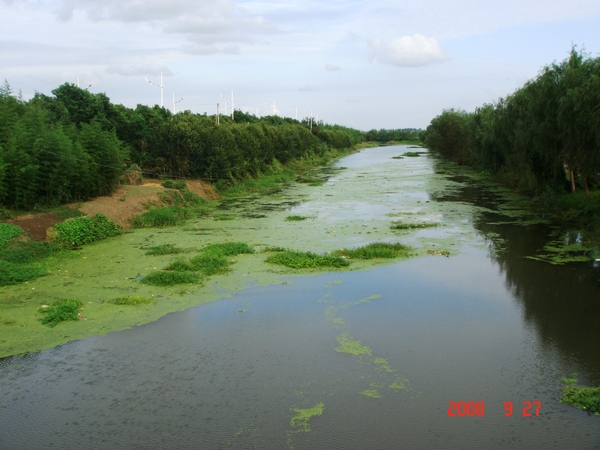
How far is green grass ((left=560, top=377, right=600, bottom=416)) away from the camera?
602cm

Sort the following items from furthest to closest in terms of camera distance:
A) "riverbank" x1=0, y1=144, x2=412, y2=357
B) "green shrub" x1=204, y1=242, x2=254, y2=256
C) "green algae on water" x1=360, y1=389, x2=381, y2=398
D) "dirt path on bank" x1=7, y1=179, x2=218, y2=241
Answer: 1. "dirt path on bank" x1=7, y1=179, x2=218, y2=241
2. "green shrub" x1=204, y1=242, x2=254, y2=256
3. "riverbank" x1=0, y1=144, x2=412, y2=357
4. "green algae on water" x1=360, y1=389, x2=381, y2=398

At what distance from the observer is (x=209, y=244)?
576 inches

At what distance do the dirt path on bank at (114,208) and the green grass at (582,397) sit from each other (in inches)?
485

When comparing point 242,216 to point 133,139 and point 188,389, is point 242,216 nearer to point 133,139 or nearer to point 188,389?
point 133,139

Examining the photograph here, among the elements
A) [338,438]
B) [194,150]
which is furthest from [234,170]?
[338,438]

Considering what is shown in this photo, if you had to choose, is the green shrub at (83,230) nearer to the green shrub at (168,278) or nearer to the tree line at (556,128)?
the green shrub at (168,278)

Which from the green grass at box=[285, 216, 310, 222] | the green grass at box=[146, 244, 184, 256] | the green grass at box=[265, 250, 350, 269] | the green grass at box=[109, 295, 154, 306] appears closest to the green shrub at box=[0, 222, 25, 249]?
the green grass at box=[146, 244, 184, 256]

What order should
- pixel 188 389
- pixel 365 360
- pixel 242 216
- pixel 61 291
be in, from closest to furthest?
pixel 188 389 → pixel 365 360 → pixel 61 291 → pixel 242 216

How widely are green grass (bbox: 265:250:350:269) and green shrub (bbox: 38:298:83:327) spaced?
4.66 m

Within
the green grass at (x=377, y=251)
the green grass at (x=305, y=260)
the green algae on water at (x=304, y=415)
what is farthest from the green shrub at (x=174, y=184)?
the green algae on water at (x=304, y=415)

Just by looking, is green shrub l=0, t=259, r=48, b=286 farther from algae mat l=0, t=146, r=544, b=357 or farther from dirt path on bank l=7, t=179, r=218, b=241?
dirt path on bank l=7, t=179, r=218, b=241

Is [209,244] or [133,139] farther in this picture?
[133,139]

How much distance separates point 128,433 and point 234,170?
2431cm

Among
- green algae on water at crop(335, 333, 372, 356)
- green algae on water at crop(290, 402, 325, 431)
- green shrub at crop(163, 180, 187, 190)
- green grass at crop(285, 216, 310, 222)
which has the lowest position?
green algae on water at crop(290, 402, 325, 431)
